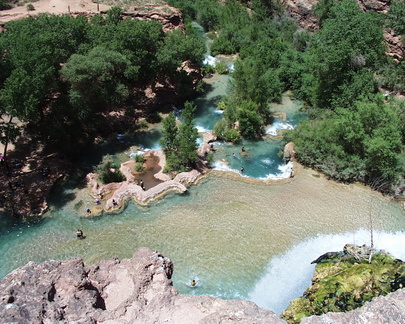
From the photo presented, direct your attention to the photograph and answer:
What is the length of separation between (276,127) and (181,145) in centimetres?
1467

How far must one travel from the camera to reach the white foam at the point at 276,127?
139 feet

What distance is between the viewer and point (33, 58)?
1216 inches

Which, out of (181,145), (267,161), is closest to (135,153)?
(181,145)

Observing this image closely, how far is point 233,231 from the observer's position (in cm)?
2845

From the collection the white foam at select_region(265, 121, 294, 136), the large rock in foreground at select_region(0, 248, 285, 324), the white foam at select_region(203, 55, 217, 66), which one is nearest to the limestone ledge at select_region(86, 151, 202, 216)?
the large rock in foreground at select_region(0, 248, 285, 324)

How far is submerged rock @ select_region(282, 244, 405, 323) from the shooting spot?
2278cm

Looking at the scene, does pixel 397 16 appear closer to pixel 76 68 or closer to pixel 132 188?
pixel 76 68

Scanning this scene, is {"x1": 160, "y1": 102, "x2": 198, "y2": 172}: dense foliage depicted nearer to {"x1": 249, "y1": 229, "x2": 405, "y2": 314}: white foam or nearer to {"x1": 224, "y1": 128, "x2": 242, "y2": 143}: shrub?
{"x1": 224, "y1": 128, "x2": 242, "y2": 143}: shrub

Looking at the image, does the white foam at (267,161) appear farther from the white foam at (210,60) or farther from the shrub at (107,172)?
the white foam at (210,60)

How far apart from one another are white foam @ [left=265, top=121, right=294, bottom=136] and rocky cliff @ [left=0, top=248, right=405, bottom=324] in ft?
84.6

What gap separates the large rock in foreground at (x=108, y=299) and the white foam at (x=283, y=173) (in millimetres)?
17682

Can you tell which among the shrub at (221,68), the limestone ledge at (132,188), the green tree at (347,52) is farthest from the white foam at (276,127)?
the shrub at (221,68)

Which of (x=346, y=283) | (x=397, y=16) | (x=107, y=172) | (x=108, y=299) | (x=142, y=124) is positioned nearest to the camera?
(x=108, y=299)

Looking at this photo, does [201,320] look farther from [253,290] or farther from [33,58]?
[33,58]
